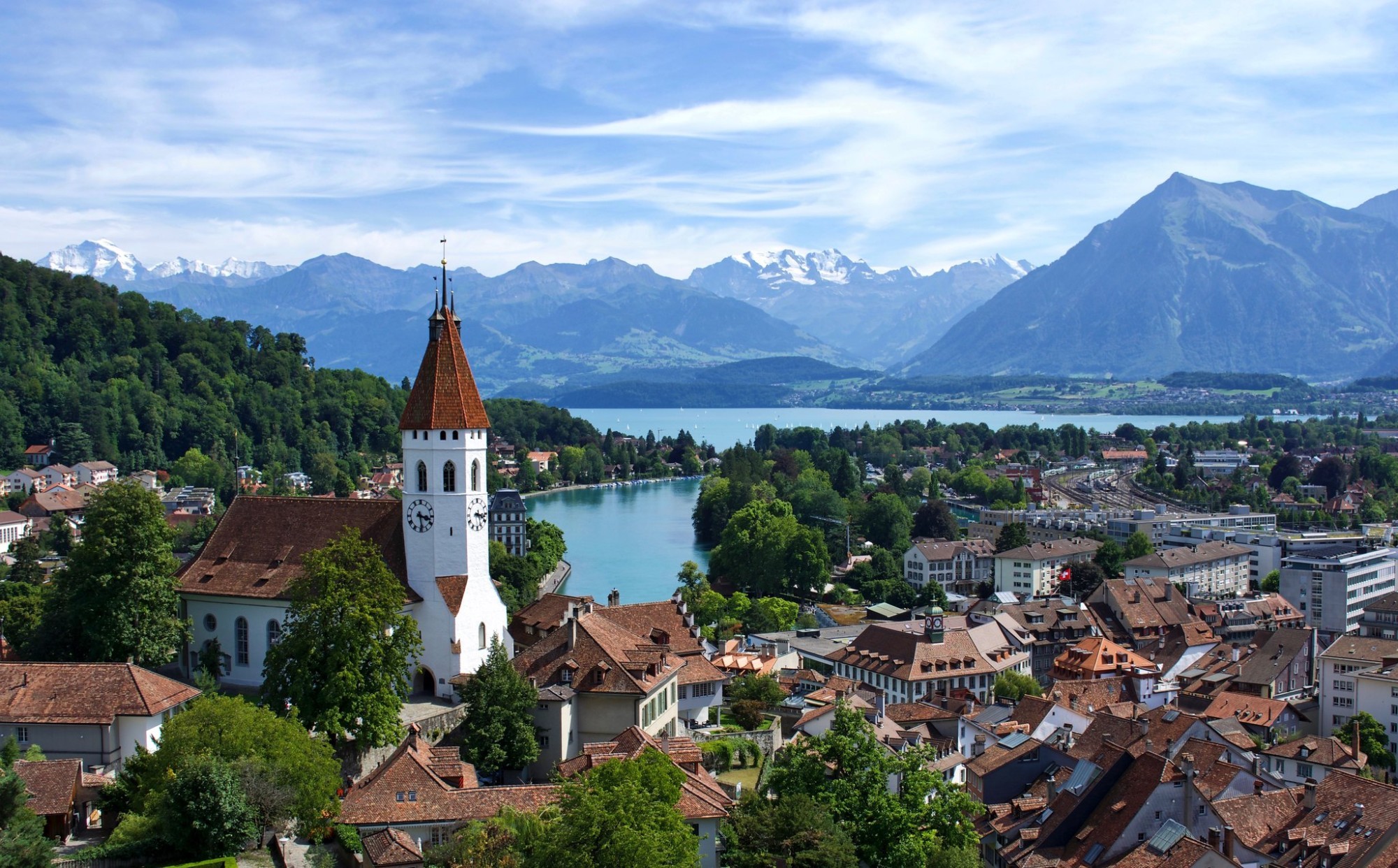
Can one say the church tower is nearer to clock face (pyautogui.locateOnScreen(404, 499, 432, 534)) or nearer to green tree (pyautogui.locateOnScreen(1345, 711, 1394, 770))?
clock face (pyautogui.locateOnScreen(404, 499, 432, 534))

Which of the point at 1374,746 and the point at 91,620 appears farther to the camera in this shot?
the point at 1374,746

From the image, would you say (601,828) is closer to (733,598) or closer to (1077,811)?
(1077,811)

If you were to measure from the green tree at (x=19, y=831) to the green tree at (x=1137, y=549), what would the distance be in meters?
56.7

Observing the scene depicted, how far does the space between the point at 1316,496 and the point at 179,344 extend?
285 ft

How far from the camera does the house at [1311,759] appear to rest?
30844 millimetres

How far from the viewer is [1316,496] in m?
103

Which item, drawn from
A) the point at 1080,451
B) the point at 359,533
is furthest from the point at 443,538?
the point at 1080,451

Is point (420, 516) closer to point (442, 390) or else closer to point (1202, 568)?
point (442, 390)

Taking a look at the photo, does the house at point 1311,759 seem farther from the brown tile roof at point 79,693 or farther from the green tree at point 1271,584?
the green tree at point 1271,584

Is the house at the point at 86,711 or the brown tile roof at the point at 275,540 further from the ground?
the brown tile roof at the point at 275,540

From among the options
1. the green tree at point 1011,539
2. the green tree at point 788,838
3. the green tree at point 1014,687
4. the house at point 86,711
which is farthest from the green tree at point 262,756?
the green tree at point 1011,539

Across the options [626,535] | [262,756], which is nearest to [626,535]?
[626,535]

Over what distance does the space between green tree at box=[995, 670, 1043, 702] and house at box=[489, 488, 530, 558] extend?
1337 inches

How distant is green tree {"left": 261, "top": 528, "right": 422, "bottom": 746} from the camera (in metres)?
22.7
